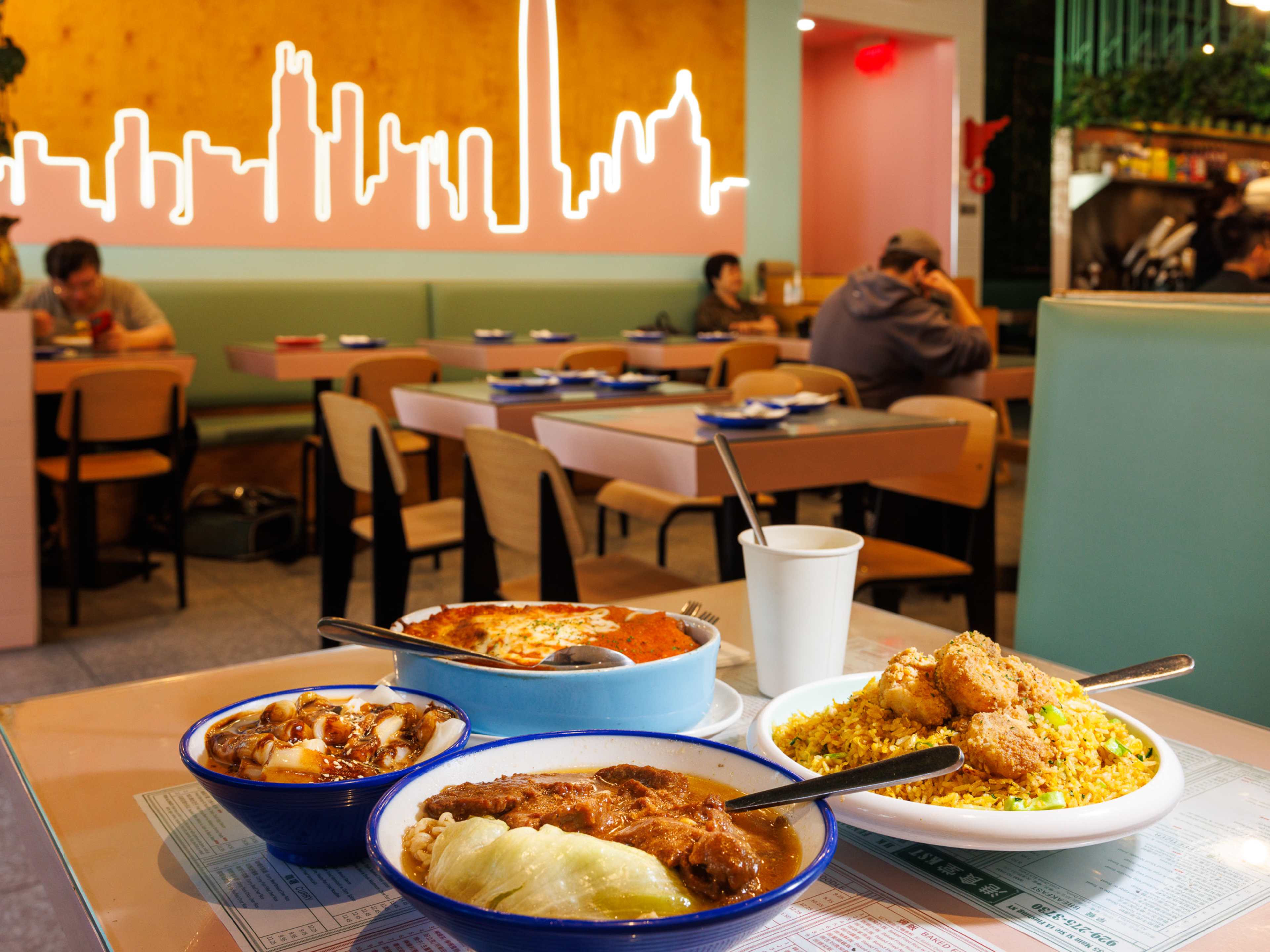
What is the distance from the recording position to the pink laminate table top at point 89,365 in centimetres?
371

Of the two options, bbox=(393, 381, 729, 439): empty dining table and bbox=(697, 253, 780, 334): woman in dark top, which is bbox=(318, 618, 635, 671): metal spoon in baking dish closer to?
bbox=(393, 381, 729, 439): empty dining table

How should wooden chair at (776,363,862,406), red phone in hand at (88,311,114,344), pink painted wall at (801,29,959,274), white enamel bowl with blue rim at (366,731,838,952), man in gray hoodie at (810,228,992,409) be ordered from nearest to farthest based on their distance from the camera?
white enamel bowl with blue rim at (366,731,838,952) → wooden chair at (776,363,862,406) → man in gray hoodie at (810,228,992,409) → red phone in hand at (88,311,114,344) → pink painted wall at (801,29,959,274)

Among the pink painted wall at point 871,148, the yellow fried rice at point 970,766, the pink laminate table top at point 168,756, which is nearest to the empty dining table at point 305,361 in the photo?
the pink laminate table top at point 168,756

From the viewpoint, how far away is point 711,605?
1.23m

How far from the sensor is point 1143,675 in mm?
786

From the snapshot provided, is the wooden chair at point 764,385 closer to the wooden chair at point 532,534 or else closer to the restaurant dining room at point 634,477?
the restaurant dining room at point 634,477

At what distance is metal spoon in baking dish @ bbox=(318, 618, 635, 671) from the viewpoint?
0.76 metres

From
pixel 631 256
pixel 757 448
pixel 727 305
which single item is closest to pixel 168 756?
pixel 757 448

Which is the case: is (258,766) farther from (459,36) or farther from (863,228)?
(863,228)

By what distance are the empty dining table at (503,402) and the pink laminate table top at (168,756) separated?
166cm

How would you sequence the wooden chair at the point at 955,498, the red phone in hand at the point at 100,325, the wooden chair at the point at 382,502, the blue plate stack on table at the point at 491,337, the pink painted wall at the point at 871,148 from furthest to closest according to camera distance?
the pink painted wall at the point at 871,148 < the blue plate stack on table at the point at 491,337 < the red phone in hand at the point at 100,325 < the wooden chair at the point at 382,502 < the wooden chair at the point at 955,498

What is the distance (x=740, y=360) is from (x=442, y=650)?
13.8 feet

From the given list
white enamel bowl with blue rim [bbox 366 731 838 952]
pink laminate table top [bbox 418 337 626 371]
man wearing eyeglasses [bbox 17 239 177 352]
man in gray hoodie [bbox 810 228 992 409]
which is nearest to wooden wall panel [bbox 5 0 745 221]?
man wearing eyeglasses [bbox 17 239 177 352]

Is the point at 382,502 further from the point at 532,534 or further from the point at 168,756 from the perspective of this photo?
the point at 168,756
